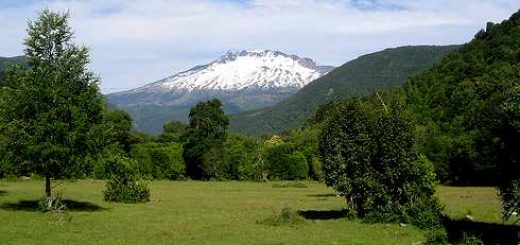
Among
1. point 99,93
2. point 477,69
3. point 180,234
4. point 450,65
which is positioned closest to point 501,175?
point 180,234

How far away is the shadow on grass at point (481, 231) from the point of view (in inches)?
Answer: 1129

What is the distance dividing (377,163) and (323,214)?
7094 mm

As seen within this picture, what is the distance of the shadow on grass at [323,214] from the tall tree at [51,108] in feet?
51.4

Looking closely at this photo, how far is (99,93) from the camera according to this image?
43.2 meters

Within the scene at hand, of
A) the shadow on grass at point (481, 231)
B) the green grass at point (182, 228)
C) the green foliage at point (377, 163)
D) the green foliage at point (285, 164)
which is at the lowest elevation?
the green foliage at point (285, 164)

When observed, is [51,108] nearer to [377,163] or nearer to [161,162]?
[377,163]

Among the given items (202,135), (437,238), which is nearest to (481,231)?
(437,238)

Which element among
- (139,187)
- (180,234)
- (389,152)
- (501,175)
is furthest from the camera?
(139,187)

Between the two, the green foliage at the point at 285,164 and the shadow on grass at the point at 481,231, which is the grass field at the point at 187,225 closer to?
the shadow on grass at the point at 481,231

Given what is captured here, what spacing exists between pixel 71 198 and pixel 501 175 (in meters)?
37.2

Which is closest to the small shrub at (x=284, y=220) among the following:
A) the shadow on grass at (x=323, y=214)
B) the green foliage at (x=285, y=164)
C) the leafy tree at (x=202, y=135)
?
the shadow on grass at (x=323, y=214)

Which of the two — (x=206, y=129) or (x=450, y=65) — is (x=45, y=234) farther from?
(x=450, y=65)

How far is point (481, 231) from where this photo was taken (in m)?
31.4

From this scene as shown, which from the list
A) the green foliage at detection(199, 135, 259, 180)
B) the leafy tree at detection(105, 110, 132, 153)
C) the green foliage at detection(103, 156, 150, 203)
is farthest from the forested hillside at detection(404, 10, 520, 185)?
the leafy tree at detection(105, 110, 132, 153)
